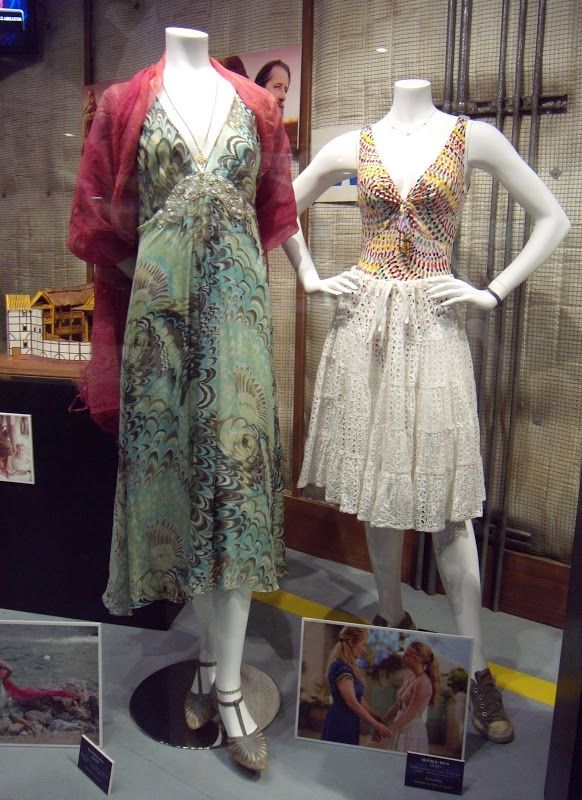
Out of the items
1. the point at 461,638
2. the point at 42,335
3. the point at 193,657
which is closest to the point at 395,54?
the point at 42,335

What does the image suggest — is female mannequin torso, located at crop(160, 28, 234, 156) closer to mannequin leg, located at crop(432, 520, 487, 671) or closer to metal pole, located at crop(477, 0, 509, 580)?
metal pole, located at crop(477, 0, 509, 580)

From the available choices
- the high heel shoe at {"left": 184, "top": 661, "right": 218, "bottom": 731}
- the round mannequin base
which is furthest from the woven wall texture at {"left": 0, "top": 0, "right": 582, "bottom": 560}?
the high heel shoe at {"left": 184, "top": 661, "right": 218, "bottom": 731}

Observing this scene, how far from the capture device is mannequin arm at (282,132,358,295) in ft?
5.40

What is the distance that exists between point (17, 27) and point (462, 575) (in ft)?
4.93

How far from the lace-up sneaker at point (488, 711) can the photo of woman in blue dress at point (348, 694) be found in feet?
0.83

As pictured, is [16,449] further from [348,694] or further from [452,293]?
[452,293]

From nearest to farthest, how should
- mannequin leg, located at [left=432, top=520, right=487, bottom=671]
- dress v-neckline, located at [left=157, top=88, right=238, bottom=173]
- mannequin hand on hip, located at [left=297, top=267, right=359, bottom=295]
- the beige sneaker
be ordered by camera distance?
dress v-neckline, located at [left=157, top=88, right=238, bottom=173]
mannequin hand on hip, located at [left=297, top=267, right=359, bottom=295]
mannequin leg, located at [left=432, top=520, right=487, bottom=671]
the beige sneaker

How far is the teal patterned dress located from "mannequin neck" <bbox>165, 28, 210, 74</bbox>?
10cm

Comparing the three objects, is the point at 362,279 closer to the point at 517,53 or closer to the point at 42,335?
the point at 517,53

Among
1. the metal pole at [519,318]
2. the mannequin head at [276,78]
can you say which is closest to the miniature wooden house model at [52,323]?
the mannequin head at [276,78]

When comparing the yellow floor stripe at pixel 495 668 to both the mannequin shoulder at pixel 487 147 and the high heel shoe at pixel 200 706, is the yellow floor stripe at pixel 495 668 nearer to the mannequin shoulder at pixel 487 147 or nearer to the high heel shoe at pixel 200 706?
the high heel shoe at pixel 200 706

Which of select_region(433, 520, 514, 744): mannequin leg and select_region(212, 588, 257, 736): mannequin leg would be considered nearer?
select_region(212, 588, 257, 736): mannequin leg

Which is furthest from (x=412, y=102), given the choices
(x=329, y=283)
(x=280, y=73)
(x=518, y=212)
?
(x=280, y=73)

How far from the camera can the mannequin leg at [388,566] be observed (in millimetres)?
1814
